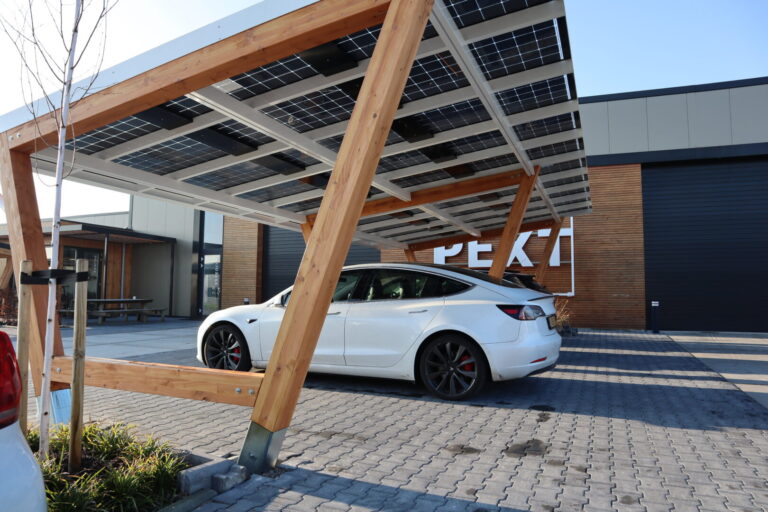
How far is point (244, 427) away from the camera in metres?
4.68

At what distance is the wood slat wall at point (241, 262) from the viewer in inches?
861

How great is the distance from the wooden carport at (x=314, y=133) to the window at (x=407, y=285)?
157 centimetres

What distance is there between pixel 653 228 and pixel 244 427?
16082 millimetres

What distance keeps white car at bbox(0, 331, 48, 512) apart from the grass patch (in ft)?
3.67

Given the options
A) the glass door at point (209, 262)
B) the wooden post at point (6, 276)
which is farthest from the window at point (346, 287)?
the wooden post at point (6, 276)

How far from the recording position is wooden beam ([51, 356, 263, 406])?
3598 millimetres

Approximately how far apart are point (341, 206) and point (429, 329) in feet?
9.45

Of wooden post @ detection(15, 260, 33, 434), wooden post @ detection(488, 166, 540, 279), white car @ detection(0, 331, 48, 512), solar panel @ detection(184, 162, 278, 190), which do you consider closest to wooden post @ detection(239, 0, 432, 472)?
wooden post @ detection(15, 260, 33, 434)

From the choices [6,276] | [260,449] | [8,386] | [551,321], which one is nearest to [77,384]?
[260,449]

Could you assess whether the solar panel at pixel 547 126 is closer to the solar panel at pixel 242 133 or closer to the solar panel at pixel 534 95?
the solar panel at pixel 534 95

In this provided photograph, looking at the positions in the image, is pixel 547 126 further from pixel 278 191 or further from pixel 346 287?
pixel 278 191

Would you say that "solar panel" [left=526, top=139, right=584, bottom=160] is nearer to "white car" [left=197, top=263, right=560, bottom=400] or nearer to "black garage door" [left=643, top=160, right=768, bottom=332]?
"white car" [left=197, top=263, right=560, bottom=400]

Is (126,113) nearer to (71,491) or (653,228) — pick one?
(71,491)

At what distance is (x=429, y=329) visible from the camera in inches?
229
